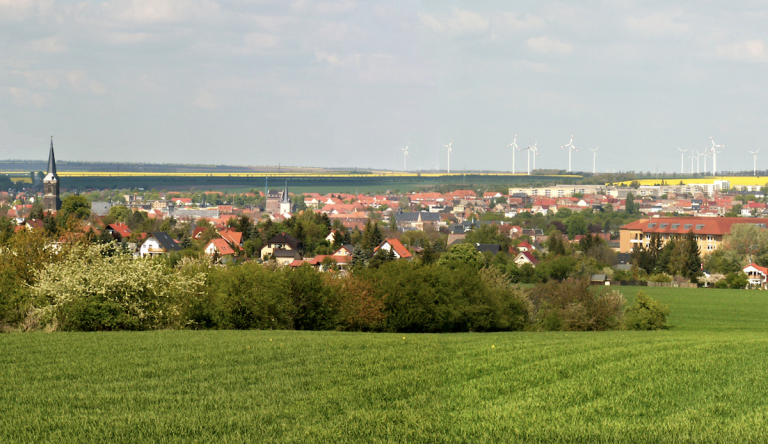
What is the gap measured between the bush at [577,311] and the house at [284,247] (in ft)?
132

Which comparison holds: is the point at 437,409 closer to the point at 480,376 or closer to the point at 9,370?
the point at 480,376

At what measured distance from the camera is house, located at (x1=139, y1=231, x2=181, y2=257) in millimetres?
77750

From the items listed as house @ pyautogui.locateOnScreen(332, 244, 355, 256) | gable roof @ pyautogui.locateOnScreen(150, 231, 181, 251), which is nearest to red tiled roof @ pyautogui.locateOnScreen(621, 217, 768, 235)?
house @ pyautogui.locateOnScreen(332, 244, 355, 256)

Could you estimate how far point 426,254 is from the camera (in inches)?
2539

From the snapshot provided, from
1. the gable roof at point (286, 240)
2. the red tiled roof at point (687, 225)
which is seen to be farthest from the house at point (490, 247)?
the red tiled roof at point (687, 225)

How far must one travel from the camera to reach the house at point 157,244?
255 ft

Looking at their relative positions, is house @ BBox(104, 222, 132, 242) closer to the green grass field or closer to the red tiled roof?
the red tiled roof

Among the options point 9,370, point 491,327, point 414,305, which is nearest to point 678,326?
point 491,327

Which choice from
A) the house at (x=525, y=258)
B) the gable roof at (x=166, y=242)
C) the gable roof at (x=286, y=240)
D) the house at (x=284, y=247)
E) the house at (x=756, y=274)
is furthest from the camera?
the gable roof at (x=286, y=240)

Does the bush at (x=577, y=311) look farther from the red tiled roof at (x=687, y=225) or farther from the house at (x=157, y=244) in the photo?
the red tiled roof at (x=687, y=225)

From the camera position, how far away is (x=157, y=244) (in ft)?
258

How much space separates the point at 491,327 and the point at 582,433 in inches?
1006

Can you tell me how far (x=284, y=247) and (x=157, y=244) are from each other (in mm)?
11664

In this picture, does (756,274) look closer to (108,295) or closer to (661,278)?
(661,278)
